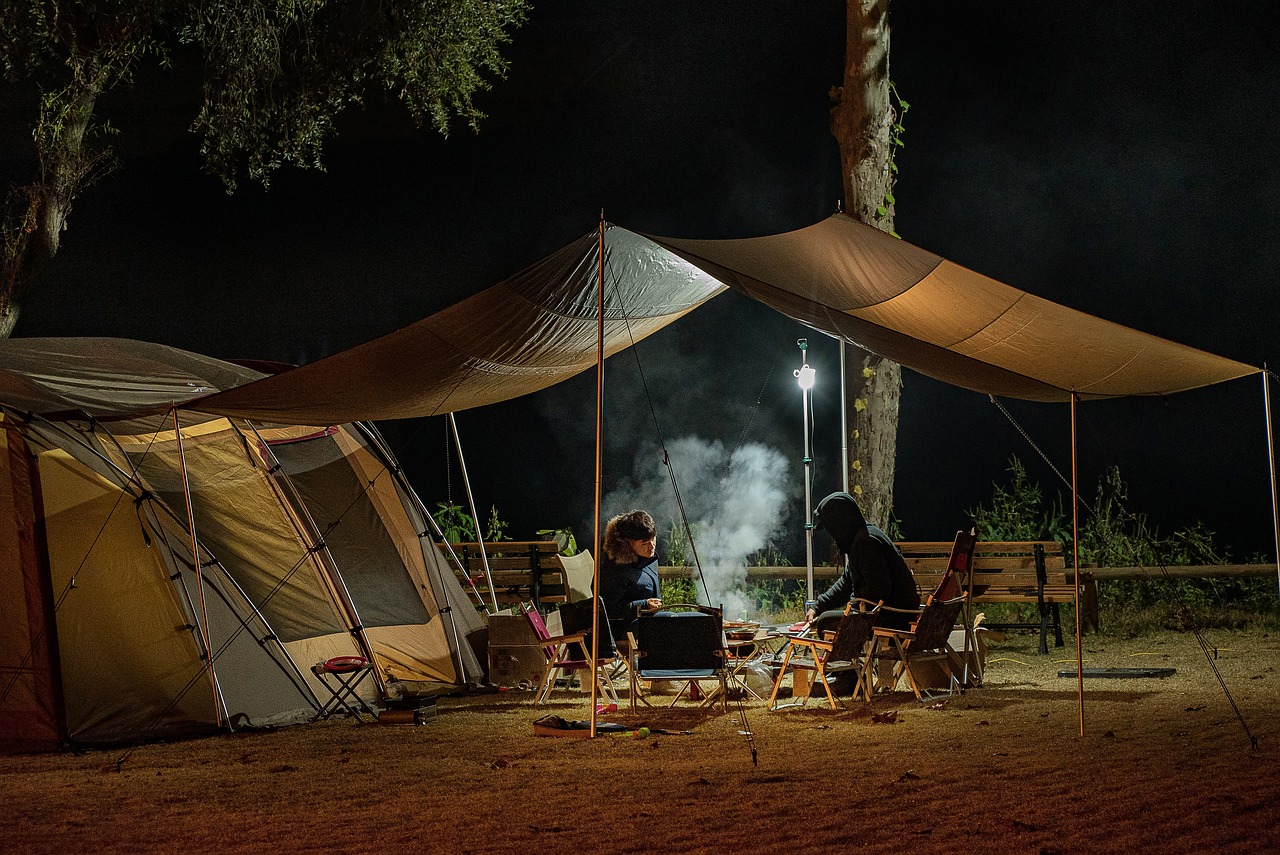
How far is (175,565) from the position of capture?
6547mm

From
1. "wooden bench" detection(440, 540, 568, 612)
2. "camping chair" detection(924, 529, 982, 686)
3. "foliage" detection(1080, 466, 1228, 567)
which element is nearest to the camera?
"camping chair" detection(924, 529, 982, 686)

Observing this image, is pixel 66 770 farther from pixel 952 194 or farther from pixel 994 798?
pixel 952 194

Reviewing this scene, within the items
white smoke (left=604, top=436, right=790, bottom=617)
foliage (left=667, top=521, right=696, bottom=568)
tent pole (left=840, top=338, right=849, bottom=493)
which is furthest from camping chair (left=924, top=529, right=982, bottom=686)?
foliage (left=667, top=521, right=696, bottom=568)

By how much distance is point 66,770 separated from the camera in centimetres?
550

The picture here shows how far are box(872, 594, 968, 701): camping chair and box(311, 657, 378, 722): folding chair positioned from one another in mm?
3077

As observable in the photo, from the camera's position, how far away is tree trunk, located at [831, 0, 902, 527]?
10055 millimetres

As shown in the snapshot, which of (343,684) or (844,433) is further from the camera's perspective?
(844,433)

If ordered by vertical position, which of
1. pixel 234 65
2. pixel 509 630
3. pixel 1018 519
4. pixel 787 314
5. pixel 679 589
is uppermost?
pixel 234 65

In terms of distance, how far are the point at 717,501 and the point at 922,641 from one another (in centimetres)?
727

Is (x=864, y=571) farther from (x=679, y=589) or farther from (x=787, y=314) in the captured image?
(x=679, y=589)

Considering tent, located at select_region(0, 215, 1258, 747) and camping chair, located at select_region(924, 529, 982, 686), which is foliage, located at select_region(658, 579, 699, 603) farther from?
tent, located at select_region(0, 215, 1258, 747)

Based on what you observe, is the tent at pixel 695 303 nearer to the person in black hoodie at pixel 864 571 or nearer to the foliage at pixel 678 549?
the person in black hoodie at pixel 864 571

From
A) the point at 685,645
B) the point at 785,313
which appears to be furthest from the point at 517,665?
the point at 785,313

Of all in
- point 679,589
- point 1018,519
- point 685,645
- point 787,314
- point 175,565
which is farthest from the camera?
point 679,589
